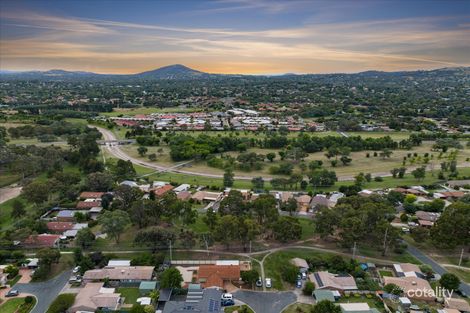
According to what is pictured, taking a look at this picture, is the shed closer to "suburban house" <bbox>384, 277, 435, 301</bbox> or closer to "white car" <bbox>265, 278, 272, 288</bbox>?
"white car" <bbox>265, 278, 272, 288</bbox>

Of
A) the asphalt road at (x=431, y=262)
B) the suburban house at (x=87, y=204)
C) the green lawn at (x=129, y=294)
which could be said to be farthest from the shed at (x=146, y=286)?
the asphalt road at (x=431, y=262)

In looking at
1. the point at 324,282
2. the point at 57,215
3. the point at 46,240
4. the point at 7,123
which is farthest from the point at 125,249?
the point at 7,123

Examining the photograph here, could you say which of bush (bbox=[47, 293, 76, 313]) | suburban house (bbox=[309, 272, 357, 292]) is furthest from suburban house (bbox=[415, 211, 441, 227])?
bush (bbox=[47, 293, 76, 313])

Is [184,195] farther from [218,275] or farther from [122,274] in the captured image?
[218,275]

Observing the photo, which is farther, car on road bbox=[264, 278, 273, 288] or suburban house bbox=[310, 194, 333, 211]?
suburban house bbox=[310, 194, 333, 211]

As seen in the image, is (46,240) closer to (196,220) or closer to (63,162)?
(196,220)

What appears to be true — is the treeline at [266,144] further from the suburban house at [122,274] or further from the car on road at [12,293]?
the car on road at [12,293]

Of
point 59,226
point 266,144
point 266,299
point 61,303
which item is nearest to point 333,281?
point 266,299
